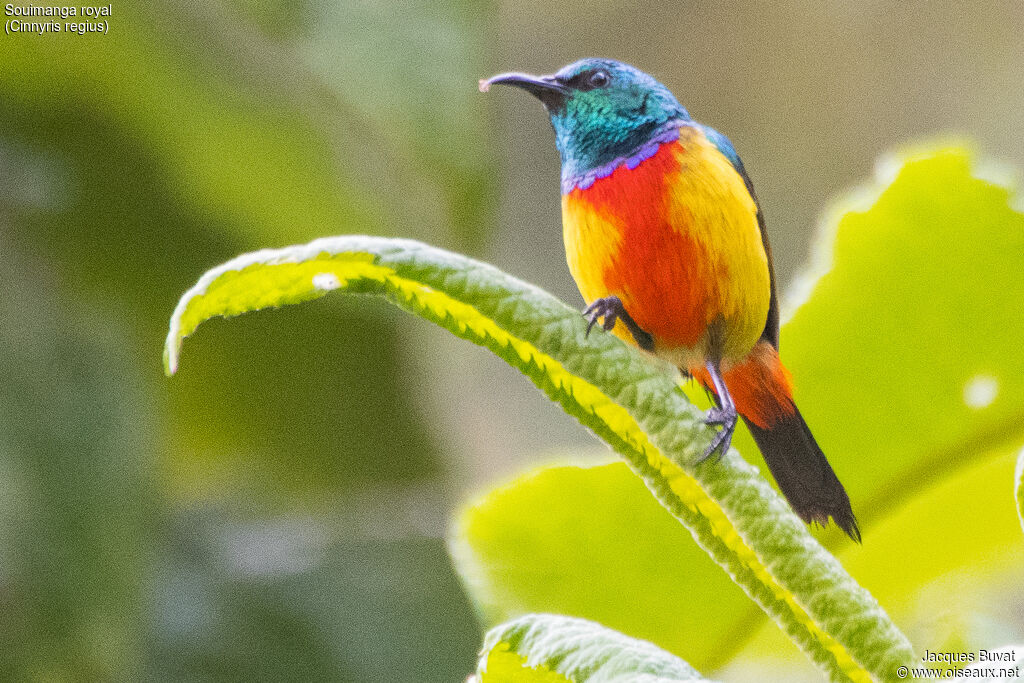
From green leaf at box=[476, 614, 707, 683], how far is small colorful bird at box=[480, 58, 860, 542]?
0.29 ft

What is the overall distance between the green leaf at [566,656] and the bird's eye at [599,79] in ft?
0.58

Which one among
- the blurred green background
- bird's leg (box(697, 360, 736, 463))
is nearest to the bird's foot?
bird's leg (box(697, 360, 736, 463))

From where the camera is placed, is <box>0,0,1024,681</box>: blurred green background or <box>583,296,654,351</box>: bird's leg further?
<box>0,0,1024,681</box>: blurred green background

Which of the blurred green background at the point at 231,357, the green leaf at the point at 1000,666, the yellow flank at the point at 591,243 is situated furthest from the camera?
the blurred green background at the point at 231,357

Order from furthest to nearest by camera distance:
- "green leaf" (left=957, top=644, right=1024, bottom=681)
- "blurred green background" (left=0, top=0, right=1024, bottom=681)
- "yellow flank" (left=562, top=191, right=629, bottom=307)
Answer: "blurred green background" (left=0, top=0, right=1024, bottom=681)
"yellow flank" (left=562, top=191, right=629, bottom=307)
"green leaf" (left=957, top=644, right=1024, bottom=681)

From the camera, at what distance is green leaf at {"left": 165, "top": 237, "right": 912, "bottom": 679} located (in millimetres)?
210

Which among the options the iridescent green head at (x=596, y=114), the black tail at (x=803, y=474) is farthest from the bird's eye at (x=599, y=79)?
the black tail at (x=803, y=474)

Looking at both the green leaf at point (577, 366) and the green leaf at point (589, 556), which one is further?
the green leaf at point (589, 556)

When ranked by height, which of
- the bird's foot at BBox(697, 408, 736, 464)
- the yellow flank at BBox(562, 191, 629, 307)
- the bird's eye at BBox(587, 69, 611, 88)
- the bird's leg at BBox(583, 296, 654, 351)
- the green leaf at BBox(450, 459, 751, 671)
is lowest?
the green leaf at BBox(450, 459, 751, 671)

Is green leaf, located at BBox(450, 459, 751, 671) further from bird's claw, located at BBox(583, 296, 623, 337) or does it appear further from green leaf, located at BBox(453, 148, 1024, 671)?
bird's claw, located at BBox(583, 296, 623, 337)

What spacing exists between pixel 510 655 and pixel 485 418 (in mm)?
912

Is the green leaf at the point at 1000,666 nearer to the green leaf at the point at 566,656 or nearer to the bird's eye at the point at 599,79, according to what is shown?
the green leaf at the point at 566,656

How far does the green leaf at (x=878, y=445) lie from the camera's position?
377 millimetres

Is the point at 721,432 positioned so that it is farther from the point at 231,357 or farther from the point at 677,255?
the point at 231,357
